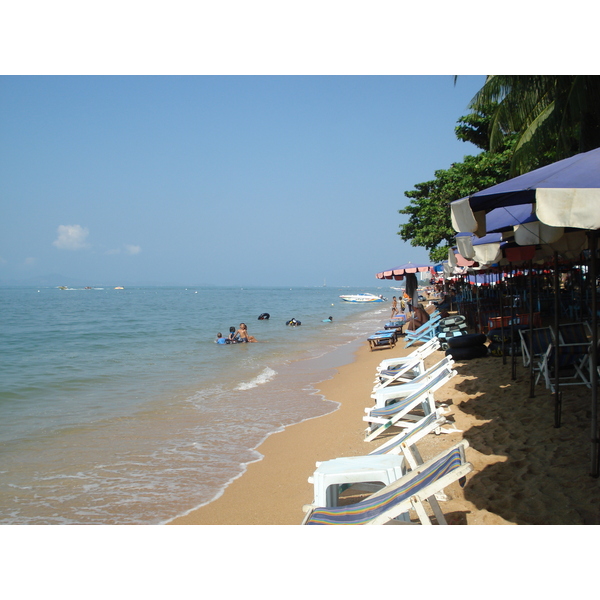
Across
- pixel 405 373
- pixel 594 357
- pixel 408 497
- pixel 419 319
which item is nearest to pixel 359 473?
pixel 408 497

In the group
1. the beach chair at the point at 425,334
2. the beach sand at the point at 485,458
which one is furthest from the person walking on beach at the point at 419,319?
the beach sand at the point at 485,458

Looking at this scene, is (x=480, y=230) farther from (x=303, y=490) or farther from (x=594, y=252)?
(x=303, y=490)

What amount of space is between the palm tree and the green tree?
1818mm

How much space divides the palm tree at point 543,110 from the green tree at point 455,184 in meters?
1.82

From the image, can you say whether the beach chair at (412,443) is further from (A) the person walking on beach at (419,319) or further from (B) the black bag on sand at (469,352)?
(A) the person walking on beach at (419,319)

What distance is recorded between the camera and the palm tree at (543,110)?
930 cm

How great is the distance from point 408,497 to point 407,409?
2910 mm

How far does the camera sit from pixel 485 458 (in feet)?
14.6

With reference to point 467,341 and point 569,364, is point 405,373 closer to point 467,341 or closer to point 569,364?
point 467,341

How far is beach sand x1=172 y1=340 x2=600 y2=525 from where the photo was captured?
3.49 meters

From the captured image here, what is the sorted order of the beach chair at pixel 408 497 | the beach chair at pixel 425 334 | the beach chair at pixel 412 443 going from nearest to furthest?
the beach chair at pixel 408 497 → the beach chair at pixel 412 443 → the beach chair at pixel 425 334
